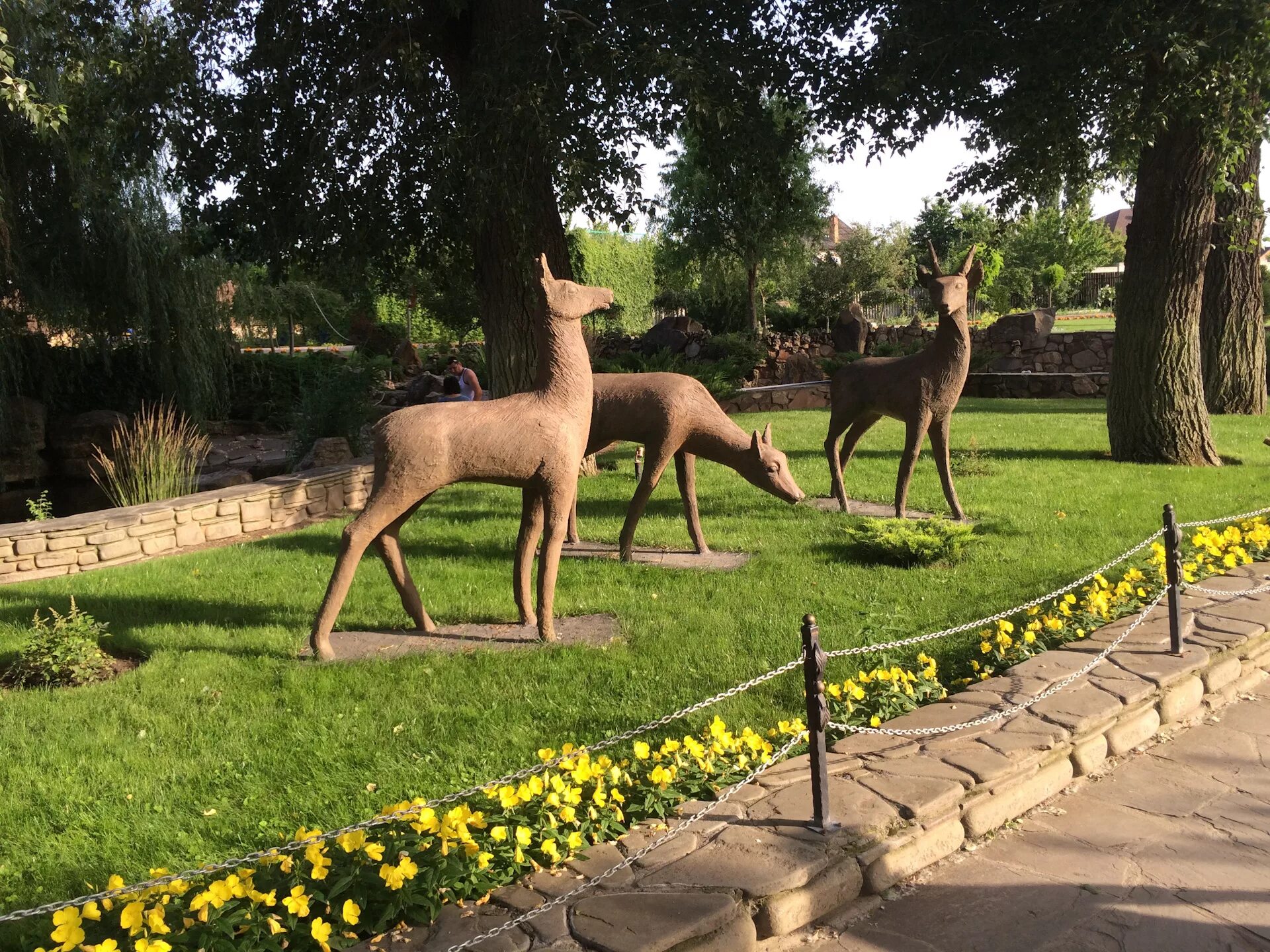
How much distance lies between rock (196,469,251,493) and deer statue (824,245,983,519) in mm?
8527

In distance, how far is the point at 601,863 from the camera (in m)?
3.35

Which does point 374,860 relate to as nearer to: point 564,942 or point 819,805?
point 564,942

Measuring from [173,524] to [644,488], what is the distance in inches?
197

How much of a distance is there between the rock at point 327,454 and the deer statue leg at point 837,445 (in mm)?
6506

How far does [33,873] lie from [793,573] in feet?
17.1

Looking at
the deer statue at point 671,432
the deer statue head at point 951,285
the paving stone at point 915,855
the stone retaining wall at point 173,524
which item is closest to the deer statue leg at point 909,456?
the deer statue head at point 951,285

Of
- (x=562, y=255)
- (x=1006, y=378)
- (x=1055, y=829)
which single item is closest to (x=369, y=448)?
(x=562, y=255)

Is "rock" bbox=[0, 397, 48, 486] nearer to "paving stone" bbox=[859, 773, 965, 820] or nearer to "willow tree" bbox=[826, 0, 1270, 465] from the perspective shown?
"willow tree" bbox=[826, 0, 1270, 465]

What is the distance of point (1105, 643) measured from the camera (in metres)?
5.44

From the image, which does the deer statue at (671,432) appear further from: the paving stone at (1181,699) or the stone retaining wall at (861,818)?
the paving stone at (1181,699)

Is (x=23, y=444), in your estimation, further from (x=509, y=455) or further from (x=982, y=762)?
(x=982, y=762)

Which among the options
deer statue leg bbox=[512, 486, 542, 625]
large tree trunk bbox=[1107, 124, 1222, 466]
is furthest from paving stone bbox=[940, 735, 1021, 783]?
large tree trunk bbox=[1107, 124, 1222, 466]

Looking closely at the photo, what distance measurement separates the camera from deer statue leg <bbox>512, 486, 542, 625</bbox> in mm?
6086

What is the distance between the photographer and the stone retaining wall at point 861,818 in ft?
9.74
